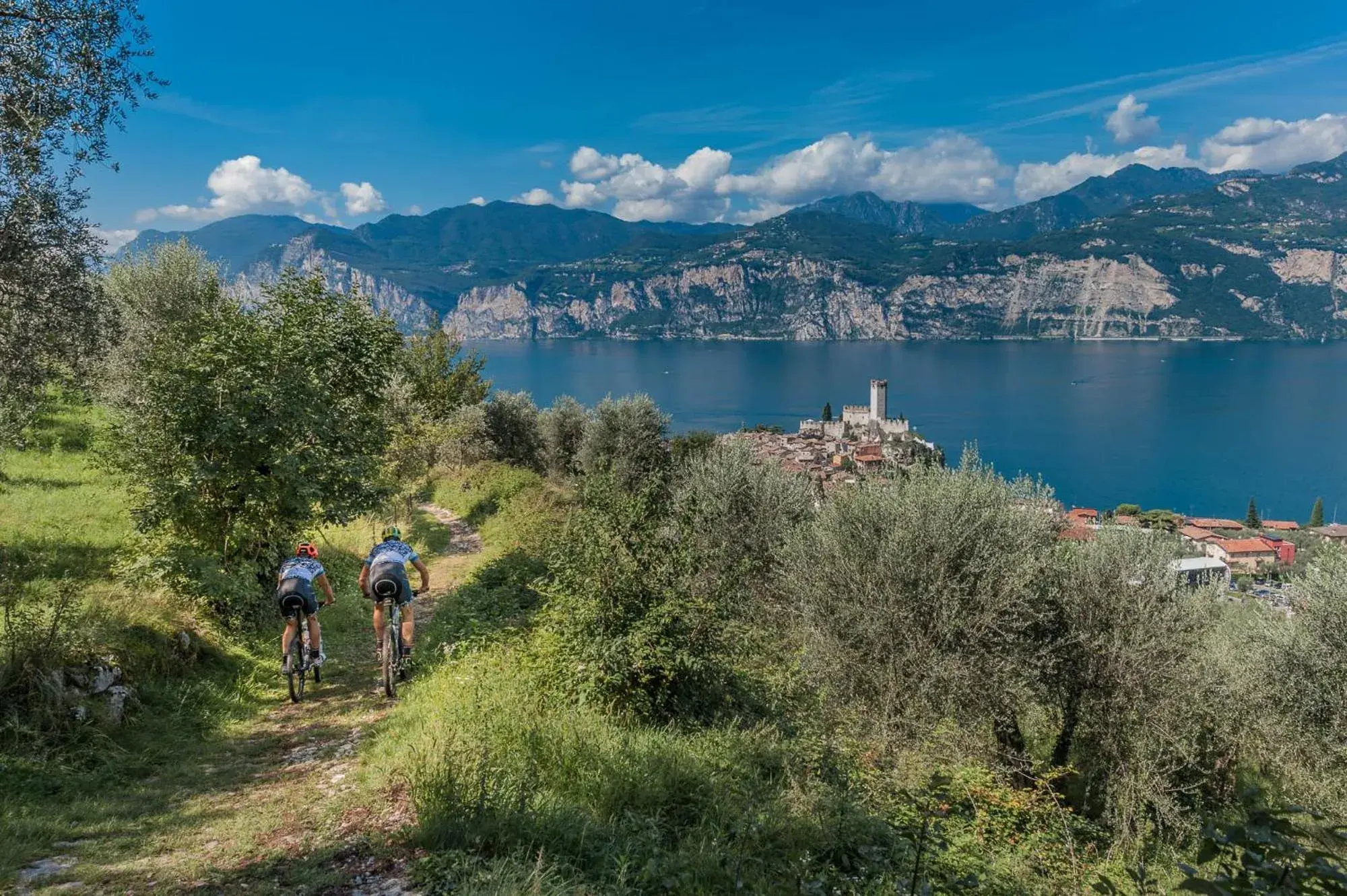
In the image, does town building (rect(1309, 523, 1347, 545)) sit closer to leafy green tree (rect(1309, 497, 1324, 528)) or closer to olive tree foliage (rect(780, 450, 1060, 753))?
leafy green tree (rect(1309, 497, 1324, 528))

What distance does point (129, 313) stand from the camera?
68.2 ft

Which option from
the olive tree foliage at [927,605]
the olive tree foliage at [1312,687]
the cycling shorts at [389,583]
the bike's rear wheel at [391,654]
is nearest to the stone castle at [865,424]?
the olive tree foliage at [1312,687]

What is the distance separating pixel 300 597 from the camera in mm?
8438

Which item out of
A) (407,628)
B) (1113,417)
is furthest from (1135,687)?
(1113,417)

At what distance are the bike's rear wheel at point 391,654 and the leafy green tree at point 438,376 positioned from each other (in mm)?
21058

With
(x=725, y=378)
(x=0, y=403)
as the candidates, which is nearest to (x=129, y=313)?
(x=0, y=403)

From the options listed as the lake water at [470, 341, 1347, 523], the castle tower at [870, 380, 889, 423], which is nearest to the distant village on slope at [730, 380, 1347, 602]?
the lake water at [470, 341, 1347, 523]

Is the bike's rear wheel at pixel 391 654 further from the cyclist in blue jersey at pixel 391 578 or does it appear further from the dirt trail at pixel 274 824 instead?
the dirt trail at pixel 274 824

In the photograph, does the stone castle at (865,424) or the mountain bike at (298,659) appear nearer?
the mountain bike at (298,659)

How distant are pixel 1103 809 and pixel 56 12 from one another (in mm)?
20109

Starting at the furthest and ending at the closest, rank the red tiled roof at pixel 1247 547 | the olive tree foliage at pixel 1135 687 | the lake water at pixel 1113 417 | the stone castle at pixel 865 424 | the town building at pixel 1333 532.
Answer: the stone castle at pixel 865 424
the lake water at pixel 1113 417
the town building at pixel 1333 532
the red tiled roof at pixel 1247 547
the olive tree foliage at pixel 1135 687

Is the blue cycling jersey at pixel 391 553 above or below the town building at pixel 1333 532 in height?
above

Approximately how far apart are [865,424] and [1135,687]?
390ft

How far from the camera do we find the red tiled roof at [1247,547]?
63812mm
